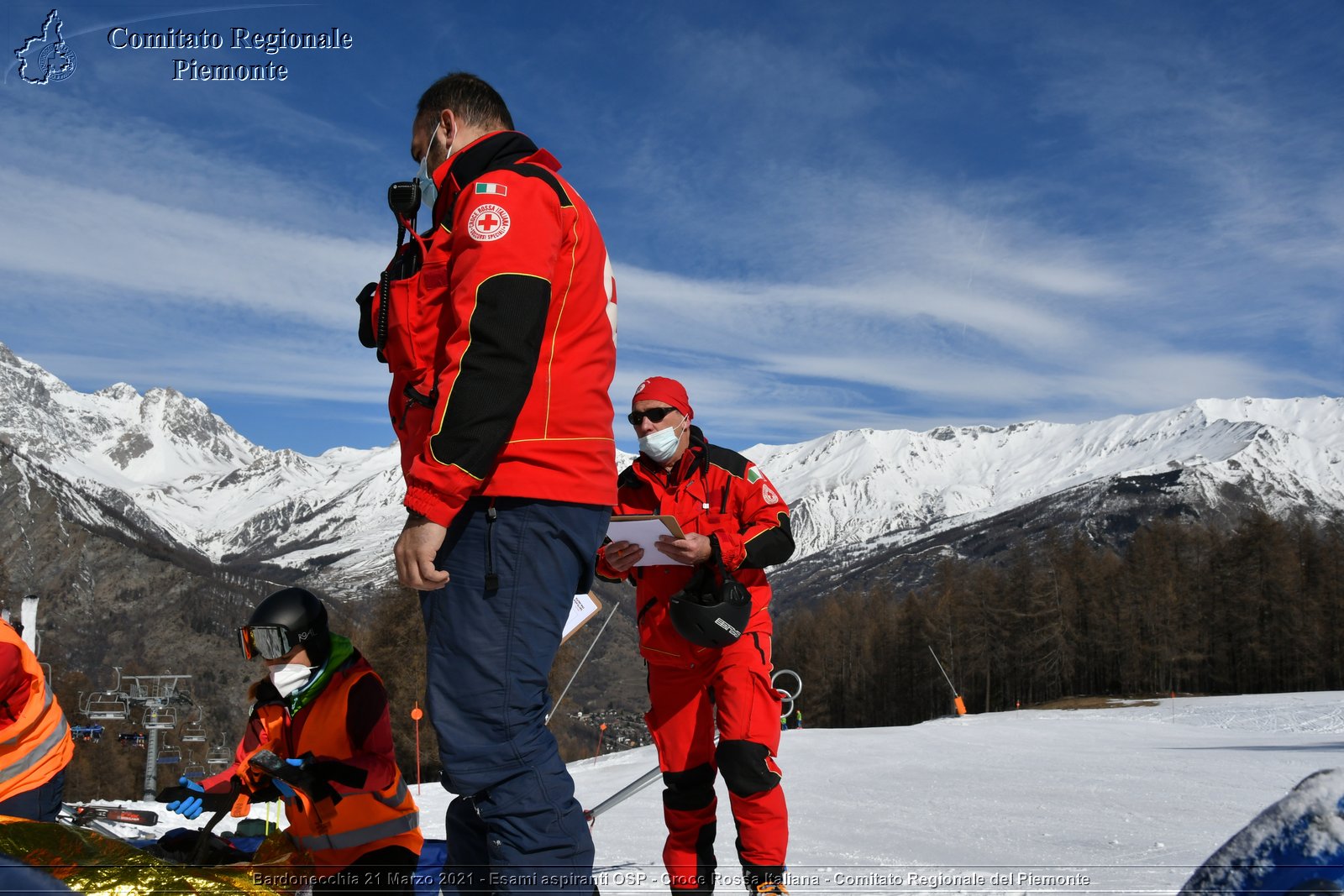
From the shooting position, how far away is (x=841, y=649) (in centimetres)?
8506

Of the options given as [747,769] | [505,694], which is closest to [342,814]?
[747,769]

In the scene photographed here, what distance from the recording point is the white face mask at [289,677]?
3844 millimetres

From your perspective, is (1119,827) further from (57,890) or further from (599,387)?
(57,890)

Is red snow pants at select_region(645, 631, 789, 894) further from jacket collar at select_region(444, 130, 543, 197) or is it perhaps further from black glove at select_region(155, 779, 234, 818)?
jacket collar at select_region(444, 130, 543, 197)

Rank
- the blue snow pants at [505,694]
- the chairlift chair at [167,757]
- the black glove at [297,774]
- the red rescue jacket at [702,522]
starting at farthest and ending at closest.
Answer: the chairlift chair at [167,757] → the red rescue jacket at [702,522] → the black glove at [297,774] → the blue snow pants at [505,694]

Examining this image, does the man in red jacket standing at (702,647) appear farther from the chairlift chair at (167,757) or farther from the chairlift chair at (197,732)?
the chairlift chair at (197,732)

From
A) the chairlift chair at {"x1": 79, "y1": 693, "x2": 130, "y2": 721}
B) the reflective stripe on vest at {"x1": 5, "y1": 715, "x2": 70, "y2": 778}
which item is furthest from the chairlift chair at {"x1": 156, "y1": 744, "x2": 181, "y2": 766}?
the reflective stripe on vest at {"x1": 5, "y1": 715, "x2": 70, "y2": 778}

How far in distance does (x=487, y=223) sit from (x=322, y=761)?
2.12 m

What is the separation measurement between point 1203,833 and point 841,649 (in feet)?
270

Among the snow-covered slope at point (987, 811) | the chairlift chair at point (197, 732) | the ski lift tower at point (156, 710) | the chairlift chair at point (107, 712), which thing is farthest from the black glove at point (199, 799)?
the chairlift chair at point (197, 732)

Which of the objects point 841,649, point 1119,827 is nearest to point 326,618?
point 1119,827

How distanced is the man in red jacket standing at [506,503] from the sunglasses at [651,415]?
1818mm

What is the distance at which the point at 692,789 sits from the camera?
411 cm

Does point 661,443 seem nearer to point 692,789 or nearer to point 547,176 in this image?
point 692,789
